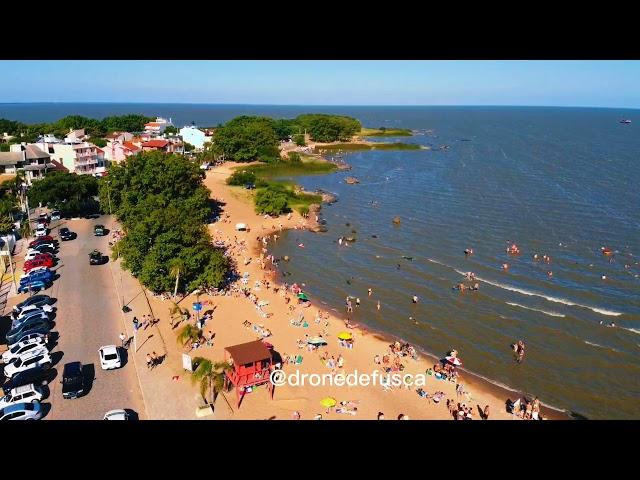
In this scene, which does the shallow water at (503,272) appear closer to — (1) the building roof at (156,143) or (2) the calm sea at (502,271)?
(2) the calm sea at (502,271)

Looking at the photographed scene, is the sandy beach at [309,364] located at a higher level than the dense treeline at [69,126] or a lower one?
lower

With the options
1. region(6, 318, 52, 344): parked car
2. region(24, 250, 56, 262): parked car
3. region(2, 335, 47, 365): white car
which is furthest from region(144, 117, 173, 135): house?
region(2, 335, 47, 365): white car

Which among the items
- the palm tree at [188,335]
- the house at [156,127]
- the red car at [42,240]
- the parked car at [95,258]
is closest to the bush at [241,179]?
the red car at [42,240]

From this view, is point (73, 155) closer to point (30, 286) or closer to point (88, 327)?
point (30, 286)

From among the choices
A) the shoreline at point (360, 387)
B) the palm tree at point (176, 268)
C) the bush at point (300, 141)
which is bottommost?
the shoreline at point (360, 387)
